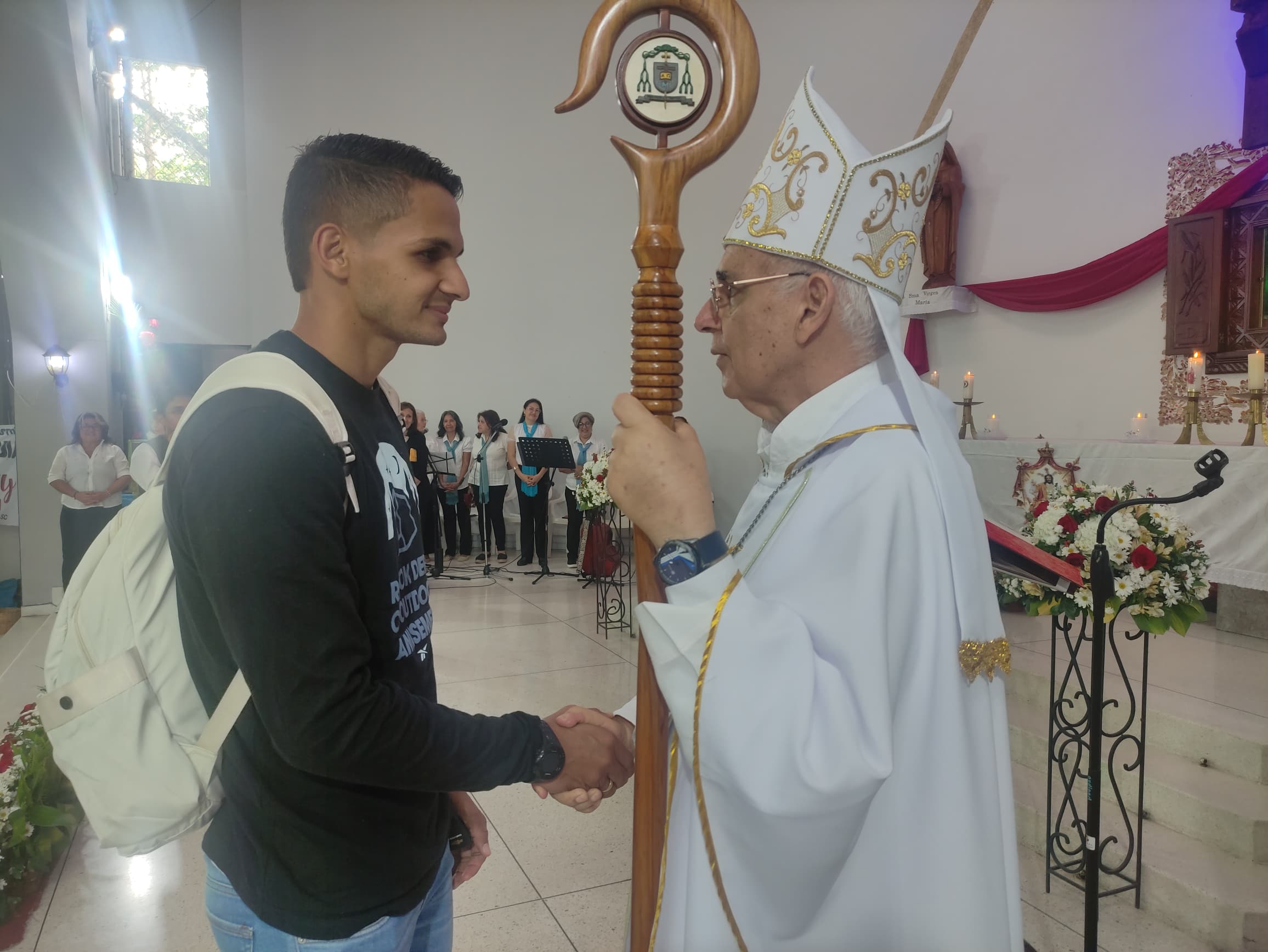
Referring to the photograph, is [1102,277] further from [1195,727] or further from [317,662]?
[317,662]

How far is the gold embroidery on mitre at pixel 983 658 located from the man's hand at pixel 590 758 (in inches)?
21.4

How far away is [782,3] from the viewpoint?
9445mm

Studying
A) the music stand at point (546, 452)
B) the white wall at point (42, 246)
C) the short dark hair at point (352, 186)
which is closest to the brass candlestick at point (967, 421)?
the music stand at point (546, 452)

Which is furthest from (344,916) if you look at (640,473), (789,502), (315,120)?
(315,120)

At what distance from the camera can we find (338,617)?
40.1 inches

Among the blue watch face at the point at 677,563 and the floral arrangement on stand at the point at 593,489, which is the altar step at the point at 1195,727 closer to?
the blue watch face at the point at 677,563

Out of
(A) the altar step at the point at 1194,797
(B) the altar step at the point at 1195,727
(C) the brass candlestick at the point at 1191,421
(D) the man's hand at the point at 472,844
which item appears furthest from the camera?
(C) the brass candlestick at the point at 1191,421

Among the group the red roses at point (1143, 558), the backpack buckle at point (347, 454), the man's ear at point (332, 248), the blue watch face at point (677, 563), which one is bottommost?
the red roses at point (1143, 558)

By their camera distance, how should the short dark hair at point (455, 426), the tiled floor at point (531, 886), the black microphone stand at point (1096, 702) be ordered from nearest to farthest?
the black microphone stand at point (1096, 702) < the tiled floor at point (531, 886) < the short dark hair at point (455, 426)

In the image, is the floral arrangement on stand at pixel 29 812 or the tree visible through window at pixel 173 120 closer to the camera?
the floral arrangement on stand at pixel 29 812

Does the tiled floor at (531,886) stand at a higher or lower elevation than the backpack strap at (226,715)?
lower

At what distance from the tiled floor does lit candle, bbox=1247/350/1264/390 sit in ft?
4.62

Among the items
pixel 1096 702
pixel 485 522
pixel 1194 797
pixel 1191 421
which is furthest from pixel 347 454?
pixel 485 522

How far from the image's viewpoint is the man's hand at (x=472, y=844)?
1.51 m
